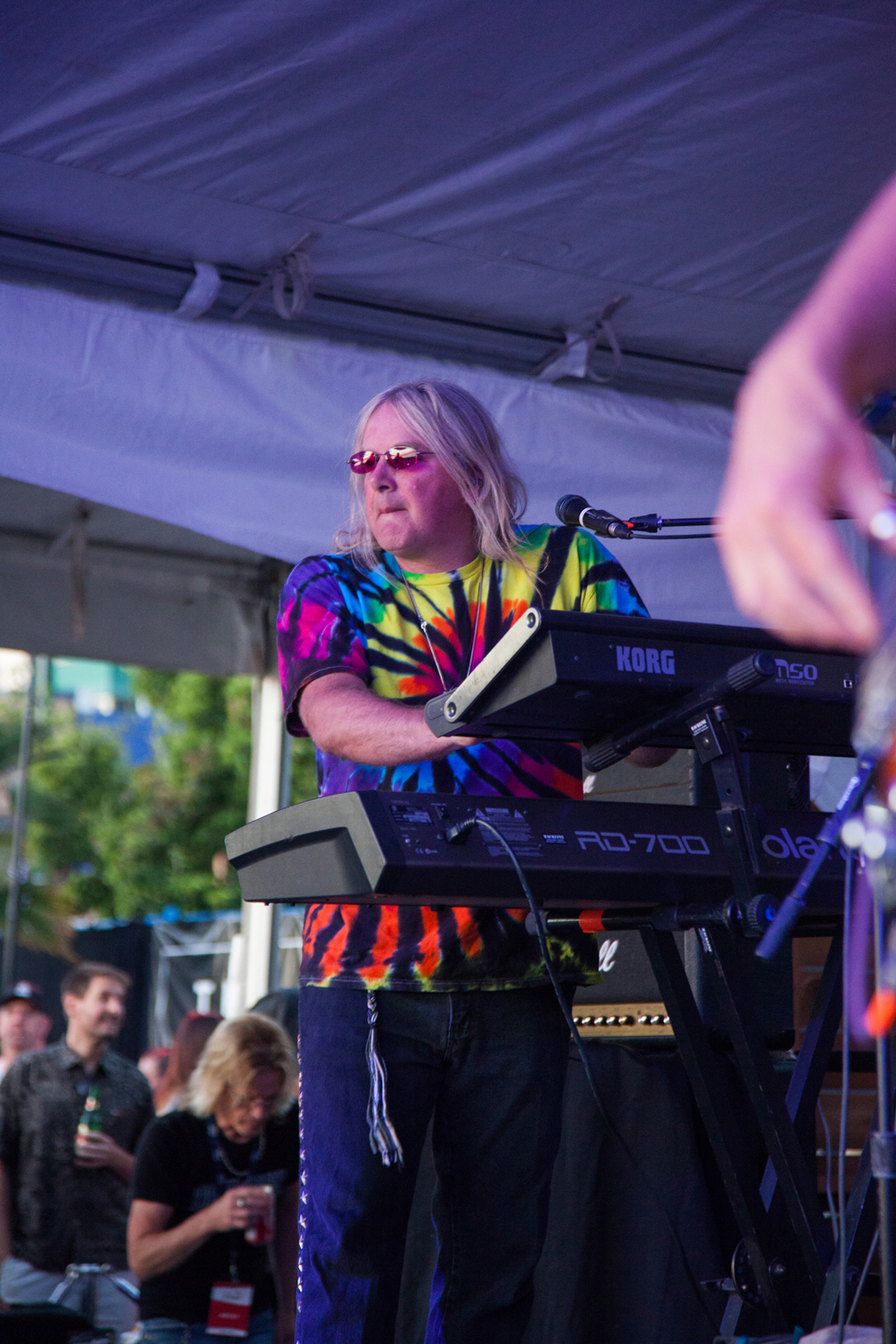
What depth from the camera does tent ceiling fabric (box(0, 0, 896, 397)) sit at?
2.58m

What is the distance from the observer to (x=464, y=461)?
2340mm

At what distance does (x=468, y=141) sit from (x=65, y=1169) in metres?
3.56

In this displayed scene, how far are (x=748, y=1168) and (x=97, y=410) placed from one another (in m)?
2.17

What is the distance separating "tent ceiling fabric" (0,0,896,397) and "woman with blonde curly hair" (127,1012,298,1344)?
85.4 inches

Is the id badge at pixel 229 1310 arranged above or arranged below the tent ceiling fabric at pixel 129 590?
below

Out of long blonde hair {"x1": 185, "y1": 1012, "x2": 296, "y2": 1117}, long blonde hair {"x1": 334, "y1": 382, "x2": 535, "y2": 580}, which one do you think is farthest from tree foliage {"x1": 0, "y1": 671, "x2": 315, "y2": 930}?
long blonde hair {"x1": 334, "y1": 382, "x2": 535, "y2": 580}

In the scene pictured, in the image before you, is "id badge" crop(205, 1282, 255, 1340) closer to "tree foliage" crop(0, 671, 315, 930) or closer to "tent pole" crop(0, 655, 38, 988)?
"tent pole" crop(0, 655, 38, 988)

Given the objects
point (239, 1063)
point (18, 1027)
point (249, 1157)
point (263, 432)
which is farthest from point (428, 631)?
point (18, 1027)

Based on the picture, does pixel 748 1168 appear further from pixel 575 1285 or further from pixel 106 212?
pixel 106 212

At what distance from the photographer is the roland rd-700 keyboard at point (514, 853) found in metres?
1.70

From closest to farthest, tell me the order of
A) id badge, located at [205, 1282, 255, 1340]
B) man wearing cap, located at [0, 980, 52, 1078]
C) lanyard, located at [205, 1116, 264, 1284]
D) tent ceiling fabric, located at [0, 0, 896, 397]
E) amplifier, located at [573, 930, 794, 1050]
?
tent ceiling fabric, located at [0, 0, 896, 397] → amplifier, located at [573, 930, 794, 1050] → id badge, located at [205, 1282, 255, 1340] → lanyard, located at [205, 1116, 264, 1284] → man wearing cap, located at [0, 980, 52, 1078]

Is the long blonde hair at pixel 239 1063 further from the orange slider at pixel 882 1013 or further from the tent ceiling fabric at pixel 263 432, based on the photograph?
the orange slider at pixel 882 1013

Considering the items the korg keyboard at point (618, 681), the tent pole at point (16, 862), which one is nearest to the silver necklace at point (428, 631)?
the korg keyboard at point (618, 681)

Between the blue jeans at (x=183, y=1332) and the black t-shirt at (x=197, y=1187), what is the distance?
2cm
